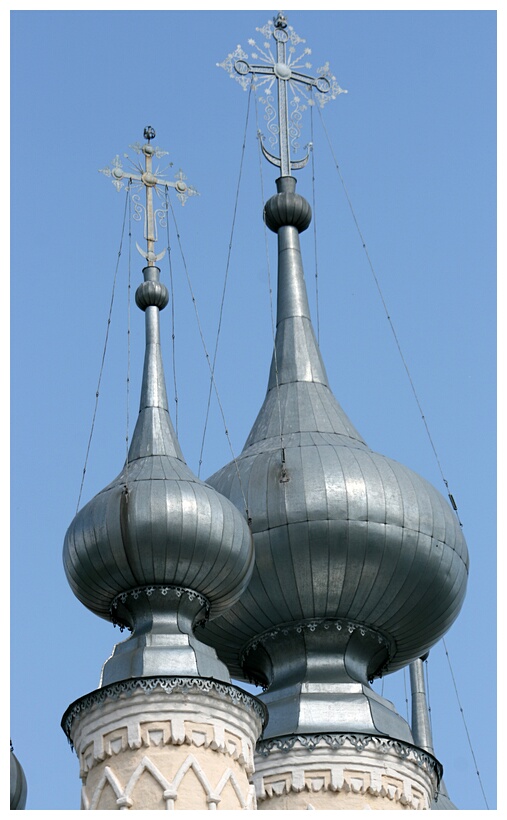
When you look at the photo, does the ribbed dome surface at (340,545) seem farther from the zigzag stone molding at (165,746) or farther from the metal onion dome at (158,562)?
the zigzag stone molding at (165,746)

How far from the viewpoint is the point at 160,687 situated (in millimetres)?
14070

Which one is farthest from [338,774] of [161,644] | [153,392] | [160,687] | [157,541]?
[153,392]

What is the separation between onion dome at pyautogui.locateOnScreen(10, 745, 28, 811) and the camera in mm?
15500

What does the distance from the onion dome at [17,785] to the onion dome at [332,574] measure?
192cm

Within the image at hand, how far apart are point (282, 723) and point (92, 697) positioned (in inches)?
95.0

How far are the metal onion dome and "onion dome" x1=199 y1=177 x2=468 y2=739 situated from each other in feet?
4.87

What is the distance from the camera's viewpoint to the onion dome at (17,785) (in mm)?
15500

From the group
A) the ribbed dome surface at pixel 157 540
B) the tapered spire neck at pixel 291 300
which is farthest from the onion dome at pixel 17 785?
the tapered spire neck at pixel 291 300

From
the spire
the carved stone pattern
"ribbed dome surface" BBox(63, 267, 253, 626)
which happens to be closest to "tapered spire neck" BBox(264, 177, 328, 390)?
the spire

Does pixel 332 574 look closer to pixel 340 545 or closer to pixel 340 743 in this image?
pixel 340 545

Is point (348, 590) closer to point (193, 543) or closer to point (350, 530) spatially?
point (350, 530)
